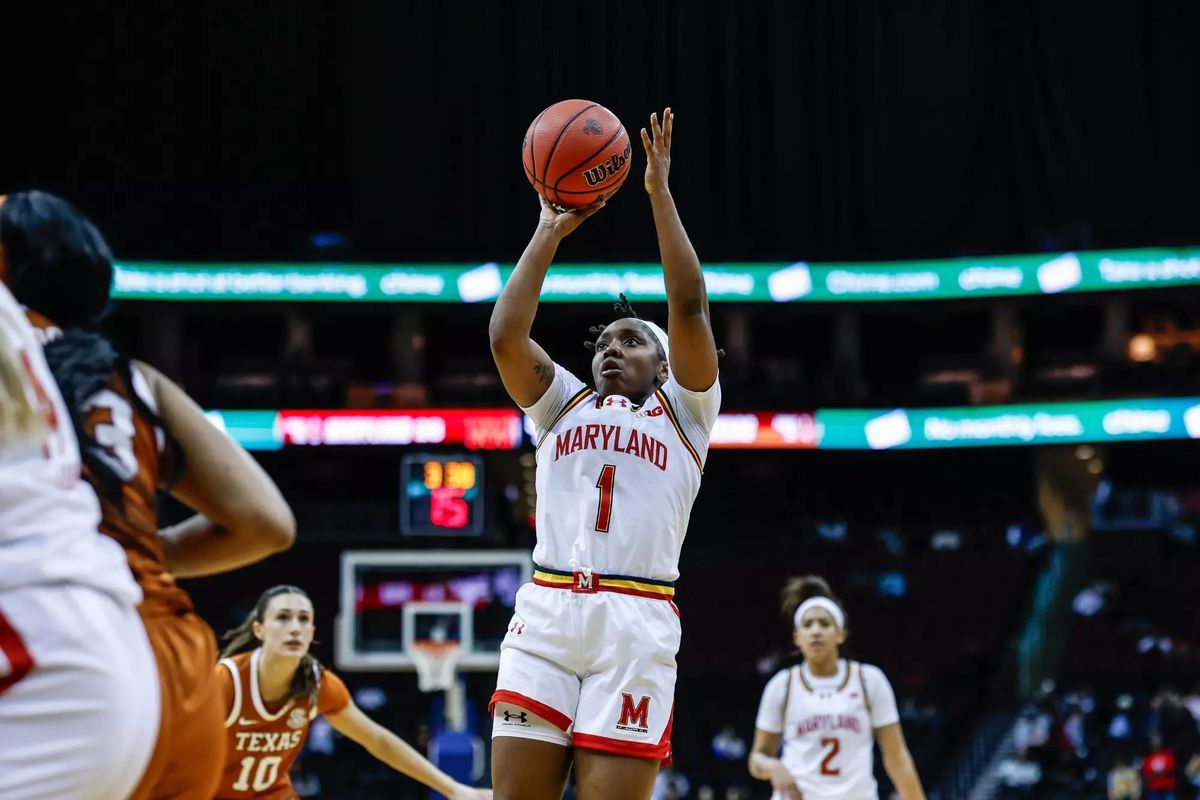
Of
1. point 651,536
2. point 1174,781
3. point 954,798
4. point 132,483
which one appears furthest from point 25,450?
point 954,798

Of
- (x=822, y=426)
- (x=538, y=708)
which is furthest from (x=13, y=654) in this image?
(x=822, y=426)

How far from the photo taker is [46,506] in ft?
6.98

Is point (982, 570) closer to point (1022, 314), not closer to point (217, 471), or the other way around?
point (1022, 314)

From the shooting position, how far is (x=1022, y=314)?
27609 millimetres

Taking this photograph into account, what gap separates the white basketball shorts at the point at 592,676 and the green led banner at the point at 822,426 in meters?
15.7

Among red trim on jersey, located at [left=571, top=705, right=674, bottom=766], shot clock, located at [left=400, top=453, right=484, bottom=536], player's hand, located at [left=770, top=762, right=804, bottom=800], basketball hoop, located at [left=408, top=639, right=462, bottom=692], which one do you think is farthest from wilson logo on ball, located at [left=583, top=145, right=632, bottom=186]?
shot clock, located at [left=400, top=453, right=484, bottom=536]

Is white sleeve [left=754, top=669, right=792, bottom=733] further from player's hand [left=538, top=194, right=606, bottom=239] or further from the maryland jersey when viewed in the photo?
the maryland jersey

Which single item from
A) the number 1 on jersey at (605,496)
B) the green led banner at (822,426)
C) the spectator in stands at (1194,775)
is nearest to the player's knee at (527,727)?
the number 1 on jersey at (605,496)

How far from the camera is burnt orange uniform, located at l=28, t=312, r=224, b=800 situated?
7.61 ft

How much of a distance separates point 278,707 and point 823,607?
3.10 metres

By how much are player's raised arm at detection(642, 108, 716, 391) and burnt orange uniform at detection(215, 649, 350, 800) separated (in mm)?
2130

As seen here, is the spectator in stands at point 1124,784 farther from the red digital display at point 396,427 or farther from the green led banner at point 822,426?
the red digital display at point 396,427

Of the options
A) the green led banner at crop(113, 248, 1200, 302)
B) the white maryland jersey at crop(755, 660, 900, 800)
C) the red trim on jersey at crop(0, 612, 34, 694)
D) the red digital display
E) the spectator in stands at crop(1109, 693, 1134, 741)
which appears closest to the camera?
the red trim on jersey at crop(0, 612, 34, 694)

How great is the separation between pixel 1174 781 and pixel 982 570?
7.86m
